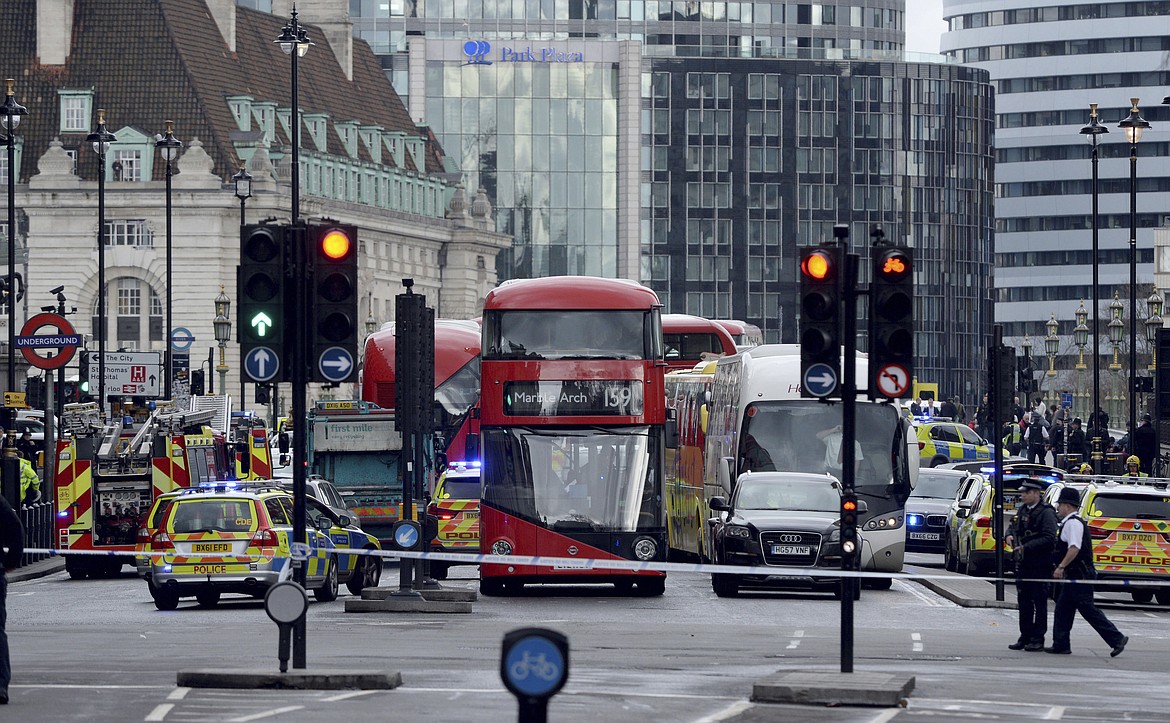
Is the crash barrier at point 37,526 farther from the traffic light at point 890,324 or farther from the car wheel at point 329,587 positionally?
the traffic light at point 890,324

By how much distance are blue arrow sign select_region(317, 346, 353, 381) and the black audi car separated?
40.2ft

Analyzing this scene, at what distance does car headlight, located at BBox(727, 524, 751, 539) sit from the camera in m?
32.1

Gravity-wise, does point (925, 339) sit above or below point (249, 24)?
below

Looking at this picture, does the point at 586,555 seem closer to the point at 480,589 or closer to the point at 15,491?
the point at 480,589

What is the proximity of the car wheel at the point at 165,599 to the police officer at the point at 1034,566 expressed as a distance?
10.3 metres

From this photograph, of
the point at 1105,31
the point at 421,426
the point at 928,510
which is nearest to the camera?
the point at 421,426

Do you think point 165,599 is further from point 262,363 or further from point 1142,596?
point 1142,596

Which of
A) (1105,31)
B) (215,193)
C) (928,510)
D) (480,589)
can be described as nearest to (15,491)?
(480,589)

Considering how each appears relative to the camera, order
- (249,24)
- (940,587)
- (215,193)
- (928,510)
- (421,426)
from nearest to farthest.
Result: (421,426)
(940,587)
(928,510)
(215,193)
(249,24)

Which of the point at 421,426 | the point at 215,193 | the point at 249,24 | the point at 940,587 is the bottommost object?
the point at 940,587

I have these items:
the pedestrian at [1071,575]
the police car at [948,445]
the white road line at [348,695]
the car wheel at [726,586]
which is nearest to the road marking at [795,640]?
the pedestrian at [1071,575]

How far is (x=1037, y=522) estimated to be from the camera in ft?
79.2

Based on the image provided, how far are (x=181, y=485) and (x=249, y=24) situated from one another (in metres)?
90.3

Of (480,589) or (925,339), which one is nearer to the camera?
(480,589)
